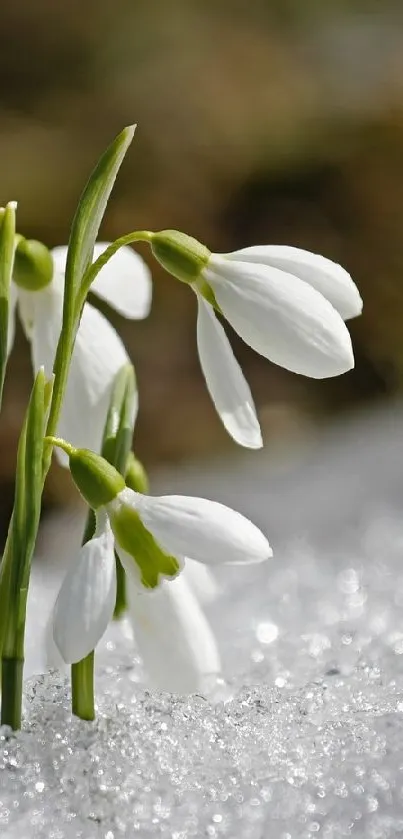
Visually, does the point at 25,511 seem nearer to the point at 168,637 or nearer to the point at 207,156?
the point at 168,637

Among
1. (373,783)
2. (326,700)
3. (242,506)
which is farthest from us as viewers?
(242,506)

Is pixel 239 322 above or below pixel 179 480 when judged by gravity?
above

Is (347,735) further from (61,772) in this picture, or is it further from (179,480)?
(179,480)

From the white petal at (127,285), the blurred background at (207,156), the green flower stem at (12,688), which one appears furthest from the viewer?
the blurred background at (207,156)

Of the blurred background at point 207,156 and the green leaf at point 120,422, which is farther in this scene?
the blurred background at point 207,156

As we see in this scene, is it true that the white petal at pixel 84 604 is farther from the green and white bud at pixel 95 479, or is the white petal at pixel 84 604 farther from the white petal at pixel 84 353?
the white petal at pixel 84 353

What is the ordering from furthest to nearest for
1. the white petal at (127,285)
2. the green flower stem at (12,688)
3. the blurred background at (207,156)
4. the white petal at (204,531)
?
the blurred background at (207,156) < the white petal at (127,285) < the green flower stem at (12,688) < the white petal at (204,531)

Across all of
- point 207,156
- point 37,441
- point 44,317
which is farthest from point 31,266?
point 207,156

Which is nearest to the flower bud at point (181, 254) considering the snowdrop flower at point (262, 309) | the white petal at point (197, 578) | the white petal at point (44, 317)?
the snowdrop flower at point (262, 309)

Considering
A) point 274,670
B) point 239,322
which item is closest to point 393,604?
point 274,670
